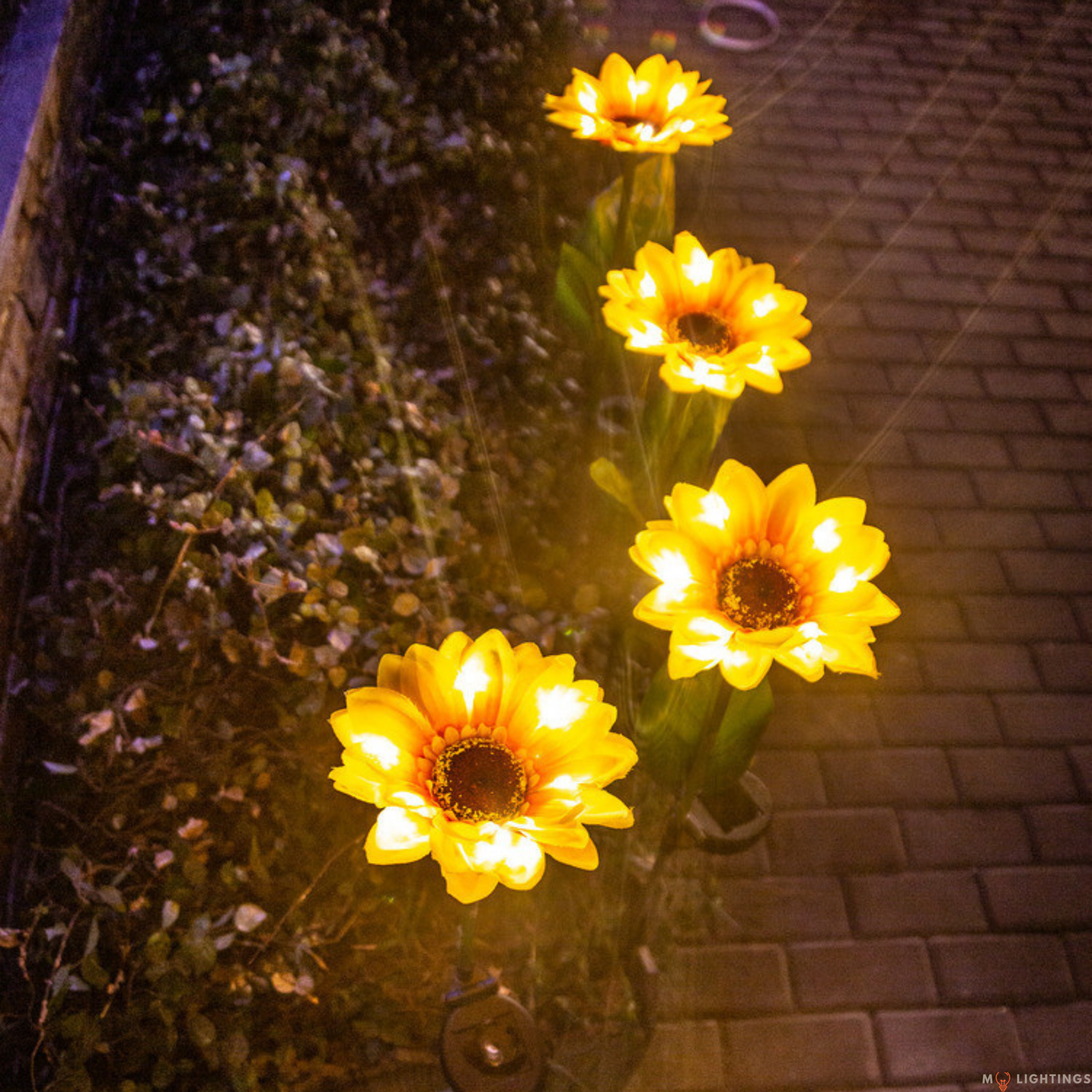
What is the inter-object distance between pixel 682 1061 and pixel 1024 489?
2076mm

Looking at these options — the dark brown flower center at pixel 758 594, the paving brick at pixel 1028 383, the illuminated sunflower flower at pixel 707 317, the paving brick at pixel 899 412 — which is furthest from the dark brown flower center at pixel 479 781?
the paving brick at pixel 1028 383

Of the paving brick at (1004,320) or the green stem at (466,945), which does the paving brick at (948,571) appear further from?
the green stem at (466,945)

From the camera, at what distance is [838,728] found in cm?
224

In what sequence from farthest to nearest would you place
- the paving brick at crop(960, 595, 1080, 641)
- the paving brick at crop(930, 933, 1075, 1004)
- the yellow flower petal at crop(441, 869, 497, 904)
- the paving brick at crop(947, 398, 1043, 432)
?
the paving brick at crop(947, 398, 1043, 432) < the paving brick at crop(960, 595, 1080, 641) < the paving brick at crop(930, 933, 1075, 1004) < the yellow flower petal at crop(441, 869, 497, 904)

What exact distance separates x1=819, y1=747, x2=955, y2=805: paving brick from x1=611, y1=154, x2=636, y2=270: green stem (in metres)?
1.33

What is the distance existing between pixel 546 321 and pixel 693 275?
1.29 m

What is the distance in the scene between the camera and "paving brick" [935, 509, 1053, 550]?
267 cm

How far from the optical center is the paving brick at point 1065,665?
240cm

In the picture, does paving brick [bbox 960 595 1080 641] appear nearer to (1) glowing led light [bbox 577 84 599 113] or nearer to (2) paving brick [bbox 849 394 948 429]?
(2) paving brick [bbox 849 394 948 429]

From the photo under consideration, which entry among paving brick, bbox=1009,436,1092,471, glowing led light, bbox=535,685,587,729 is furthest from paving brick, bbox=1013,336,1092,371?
glowing led light, bbox=535,685,587,729

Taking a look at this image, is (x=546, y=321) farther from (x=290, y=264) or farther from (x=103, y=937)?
(x=103, y=937)

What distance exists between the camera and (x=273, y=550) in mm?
1994

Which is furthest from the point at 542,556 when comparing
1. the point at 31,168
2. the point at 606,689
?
the point at 31,168

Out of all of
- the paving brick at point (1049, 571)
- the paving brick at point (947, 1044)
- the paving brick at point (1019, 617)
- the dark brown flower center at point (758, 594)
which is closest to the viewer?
the dark brown flower center at point (758, 594)
